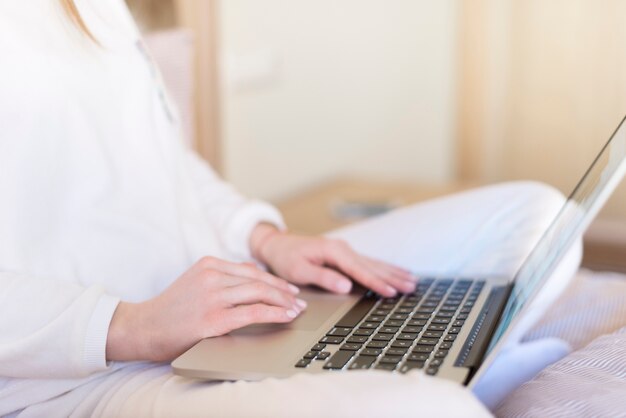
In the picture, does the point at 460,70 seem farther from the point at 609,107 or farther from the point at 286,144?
the point at 286,144

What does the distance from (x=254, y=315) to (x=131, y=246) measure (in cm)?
27

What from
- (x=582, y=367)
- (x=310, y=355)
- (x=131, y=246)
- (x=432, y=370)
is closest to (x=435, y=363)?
(x=432, y=370)

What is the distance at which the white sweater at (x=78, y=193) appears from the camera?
98 centimetres

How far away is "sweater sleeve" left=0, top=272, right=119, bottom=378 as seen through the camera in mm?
970

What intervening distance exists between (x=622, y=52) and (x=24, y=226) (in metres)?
2.57

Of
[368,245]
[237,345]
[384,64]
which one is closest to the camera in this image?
[237,345]

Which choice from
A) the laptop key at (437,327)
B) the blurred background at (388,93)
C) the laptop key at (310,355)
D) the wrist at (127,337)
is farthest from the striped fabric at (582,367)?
the blurred background at (388,93)

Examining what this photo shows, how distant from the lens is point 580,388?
37.8 inches

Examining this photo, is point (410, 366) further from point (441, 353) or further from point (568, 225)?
point (568, 225)

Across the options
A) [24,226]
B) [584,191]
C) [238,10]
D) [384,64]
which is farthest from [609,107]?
[24,226]

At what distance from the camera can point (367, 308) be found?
1.14 meters

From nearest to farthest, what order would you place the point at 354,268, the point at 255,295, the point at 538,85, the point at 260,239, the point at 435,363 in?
the point at 435,363 → the point at 255,295 → the point at 354,268 → the point at 260,239 → the point at 538,85

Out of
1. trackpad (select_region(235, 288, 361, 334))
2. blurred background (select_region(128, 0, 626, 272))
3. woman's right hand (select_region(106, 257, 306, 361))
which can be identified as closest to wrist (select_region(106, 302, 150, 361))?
woman's right hand (select_region(106, 257, 306, 361))

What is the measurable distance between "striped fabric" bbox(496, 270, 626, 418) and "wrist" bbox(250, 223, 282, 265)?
39cm
